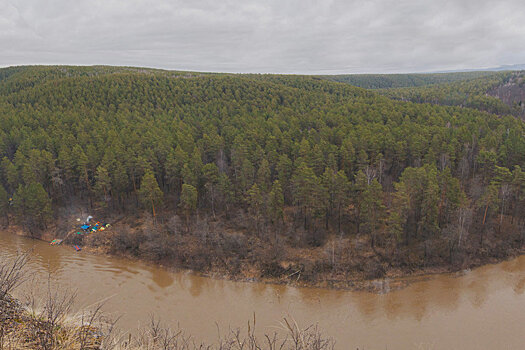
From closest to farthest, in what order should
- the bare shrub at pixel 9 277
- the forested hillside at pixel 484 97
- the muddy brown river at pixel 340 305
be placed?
the bare shrub at pixel 9 277
the muddy brown river at pixel 340 305
the forested hillside at pixel 484 97

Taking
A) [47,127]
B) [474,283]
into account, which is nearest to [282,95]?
[47,127]

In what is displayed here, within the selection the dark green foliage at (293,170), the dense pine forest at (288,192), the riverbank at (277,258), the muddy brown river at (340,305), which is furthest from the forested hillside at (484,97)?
the muddy brown river at (340,305)

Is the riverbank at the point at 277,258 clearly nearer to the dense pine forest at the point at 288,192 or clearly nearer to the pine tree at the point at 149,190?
the dense pine forest at the point at 288,192

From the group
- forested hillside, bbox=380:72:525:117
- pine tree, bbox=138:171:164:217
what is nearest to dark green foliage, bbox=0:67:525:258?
pine tree, bbox=138:171:164:217

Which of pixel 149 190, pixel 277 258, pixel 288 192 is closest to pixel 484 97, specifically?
pixel 288 192

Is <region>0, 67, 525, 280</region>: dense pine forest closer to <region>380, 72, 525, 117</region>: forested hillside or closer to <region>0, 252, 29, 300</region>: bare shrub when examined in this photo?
<region>0, 252, 29, 300</region>: bare shrub

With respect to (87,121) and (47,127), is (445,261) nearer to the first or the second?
(87,121)
